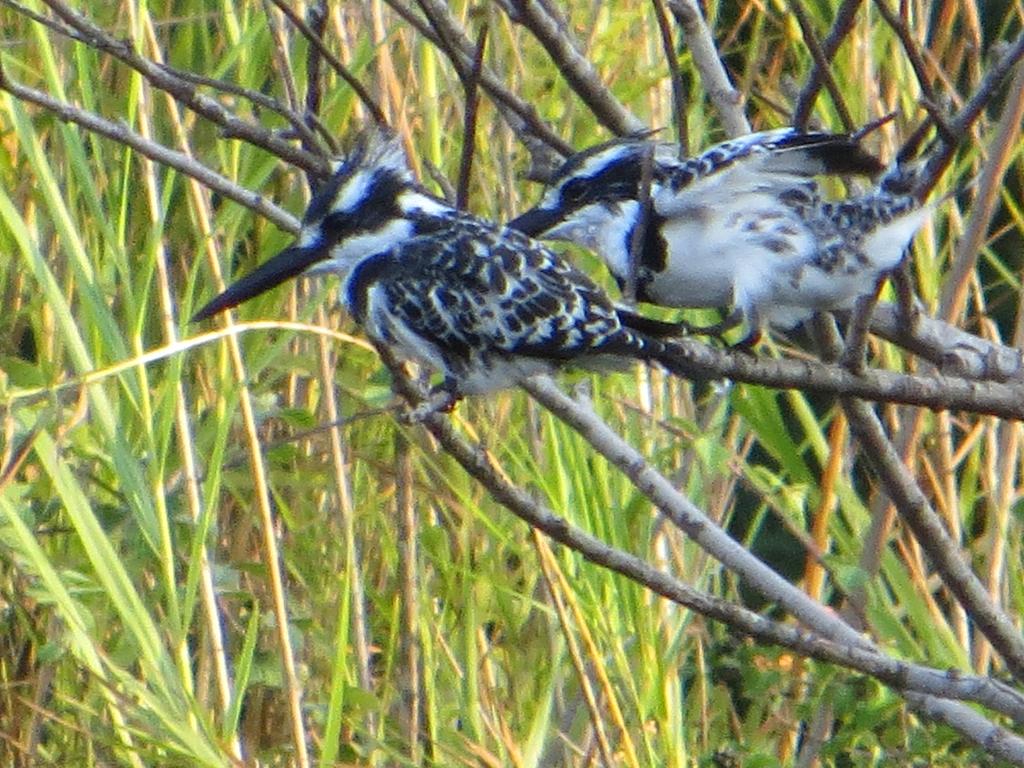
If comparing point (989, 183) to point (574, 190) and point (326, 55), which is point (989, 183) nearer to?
point (574, 190)

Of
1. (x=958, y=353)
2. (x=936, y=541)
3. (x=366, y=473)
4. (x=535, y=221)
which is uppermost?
(x=535, y=221)

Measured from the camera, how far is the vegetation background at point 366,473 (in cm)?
183

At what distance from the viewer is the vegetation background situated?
1.83 m

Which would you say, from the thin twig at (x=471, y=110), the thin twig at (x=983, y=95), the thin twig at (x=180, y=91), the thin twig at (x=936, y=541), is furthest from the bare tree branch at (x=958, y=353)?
the thin twig at (x=180, y=91)

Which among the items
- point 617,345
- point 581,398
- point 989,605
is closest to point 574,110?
point 581,398

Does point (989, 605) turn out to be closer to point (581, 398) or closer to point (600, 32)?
point (581, 398)

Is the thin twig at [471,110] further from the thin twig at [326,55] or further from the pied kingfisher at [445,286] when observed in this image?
the pied kingfisher at [445,286]

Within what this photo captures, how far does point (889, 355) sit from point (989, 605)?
2.60ft

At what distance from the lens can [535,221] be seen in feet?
6.42

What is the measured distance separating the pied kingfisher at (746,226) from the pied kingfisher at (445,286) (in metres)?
0.10

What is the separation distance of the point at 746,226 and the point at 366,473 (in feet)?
2.34

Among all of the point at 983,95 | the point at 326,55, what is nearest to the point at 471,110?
the point at 326,55

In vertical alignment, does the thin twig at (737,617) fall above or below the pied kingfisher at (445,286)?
below

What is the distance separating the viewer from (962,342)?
1.59 m
